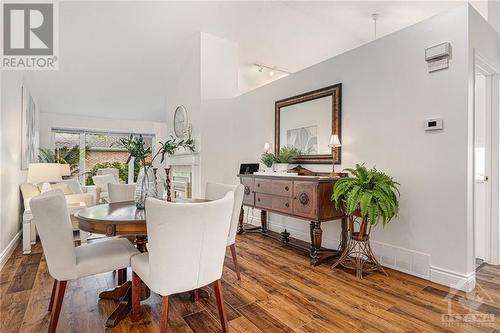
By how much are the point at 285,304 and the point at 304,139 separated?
2200mm

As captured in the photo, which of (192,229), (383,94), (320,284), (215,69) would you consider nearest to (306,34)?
(215,69)

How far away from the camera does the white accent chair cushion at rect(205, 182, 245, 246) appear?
2.45m

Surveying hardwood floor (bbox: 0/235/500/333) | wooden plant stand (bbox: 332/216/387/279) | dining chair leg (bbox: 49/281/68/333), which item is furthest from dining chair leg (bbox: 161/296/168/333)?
wooden plant stand (bbox: 332/216/387/279)

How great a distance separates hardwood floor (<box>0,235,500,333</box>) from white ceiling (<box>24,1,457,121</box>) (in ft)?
11.7

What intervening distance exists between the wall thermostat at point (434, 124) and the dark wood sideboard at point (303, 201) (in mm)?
967

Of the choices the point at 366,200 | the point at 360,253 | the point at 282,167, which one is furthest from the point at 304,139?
the point at 360,253

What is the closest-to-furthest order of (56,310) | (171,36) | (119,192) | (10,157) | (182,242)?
(182,242)
(56,310)
(119,192)
(10,157)
(171,36)

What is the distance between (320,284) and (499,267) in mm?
1972

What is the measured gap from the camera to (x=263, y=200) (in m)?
3.52

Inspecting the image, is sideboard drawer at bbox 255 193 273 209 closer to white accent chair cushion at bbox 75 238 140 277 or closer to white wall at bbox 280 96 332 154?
white wall at bbox 280 96 332 154

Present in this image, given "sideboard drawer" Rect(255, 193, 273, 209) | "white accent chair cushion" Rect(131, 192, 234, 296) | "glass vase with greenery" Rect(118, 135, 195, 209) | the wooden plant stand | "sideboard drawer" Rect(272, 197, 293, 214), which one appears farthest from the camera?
"sideboard drawer" Rect(255, 193, 273, 209)

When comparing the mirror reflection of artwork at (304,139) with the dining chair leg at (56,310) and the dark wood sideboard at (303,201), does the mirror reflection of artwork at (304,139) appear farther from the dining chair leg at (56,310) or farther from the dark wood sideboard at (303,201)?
the dining chair leg at (56,310)

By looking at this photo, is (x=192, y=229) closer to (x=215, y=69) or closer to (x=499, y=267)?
(x=499, y=267)

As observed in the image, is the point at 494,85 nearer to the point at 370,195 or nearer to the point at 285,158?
the point at 370,195
